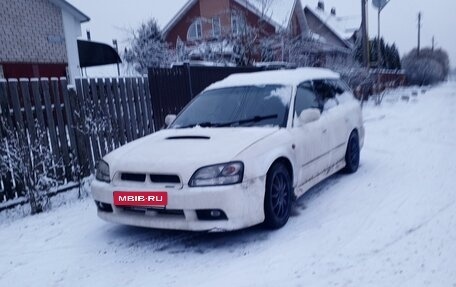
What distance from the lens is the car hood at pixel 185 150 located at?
392 cm

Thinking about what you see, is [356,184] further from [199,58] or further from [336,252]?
[199,58]

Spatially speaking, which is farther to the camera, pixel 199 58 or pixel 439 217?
pixel 199 58

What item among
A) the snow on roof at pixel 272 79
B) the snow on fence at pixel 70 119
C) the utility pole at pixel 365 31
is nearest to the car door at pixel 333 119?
the snow on roof at pixel 272 79

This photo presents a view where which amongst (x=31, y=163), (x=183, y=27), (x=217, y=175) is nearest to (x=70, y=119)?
(x=31, y=163)

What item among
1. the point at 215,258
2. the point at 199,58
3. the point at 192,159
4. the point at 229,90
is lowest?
the point at 215,258

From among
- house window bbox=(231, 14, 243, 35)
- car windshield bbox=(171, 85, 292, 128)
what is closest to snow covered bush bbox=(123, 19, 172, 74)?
house window bbox=(231, 14, 243, 35)

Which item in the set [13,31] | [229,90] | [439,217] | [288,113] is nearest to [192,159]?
[288,113]

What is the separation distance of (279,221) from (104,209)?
1.82m

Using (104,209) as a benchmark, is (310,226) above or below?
below

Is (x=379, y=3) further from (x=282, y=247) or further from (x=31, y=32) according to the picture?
(x=282, y=247)

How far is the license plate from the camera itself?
3.87m

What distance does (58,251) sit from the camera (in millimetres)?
4246

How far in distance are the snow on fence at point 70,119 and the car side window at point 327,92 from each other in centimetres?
337

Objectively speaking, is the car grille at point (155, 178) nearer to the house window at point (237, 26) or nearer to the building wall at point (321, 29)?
the house window at point (237, 26)
